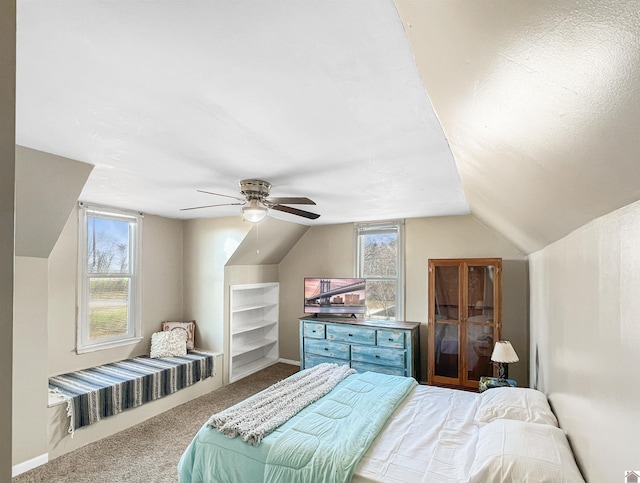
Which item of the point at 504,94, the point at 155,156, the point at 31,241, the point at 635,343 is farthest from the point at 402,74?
the point at 31,241

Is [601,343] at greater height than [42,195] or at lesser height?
lesser

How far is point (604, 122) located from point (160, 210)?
4433mm

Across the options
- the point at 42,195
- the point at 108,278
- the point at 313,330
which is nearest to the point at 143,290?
the point at 108,278

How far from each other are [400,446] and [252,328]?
361cm

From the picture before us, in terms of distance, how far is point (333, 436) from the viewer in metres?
2.12

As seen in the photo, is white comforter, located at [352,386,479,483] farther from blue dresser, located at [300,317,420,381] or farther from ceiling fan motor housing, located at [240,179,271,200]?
ceiling fan motor housing, located at [240,179,271,200]

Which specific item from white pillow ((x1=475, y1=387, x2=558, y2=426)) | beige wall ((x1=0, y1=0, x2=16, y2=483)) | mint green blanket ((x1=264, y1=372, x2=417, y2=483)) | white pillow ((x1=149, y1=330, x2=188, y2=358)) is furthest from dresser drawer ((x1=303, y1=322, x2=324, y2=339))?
beige wall ((x1=0, y1=0, x2=16, y2=483))

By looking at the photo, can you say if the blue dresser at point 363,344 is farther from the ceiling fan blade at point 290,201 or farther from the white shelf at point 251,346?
the ceiling fan blade at point 290,201

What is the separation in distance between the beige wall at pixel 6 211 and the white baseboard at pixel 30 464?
10.8 ft

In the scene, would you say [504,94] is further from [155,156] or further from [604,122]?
[155,156]

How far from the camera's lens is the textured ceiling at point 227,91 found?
0.96 m

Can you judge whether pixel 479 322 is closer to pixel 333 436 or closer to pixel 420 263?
pixel 420 263

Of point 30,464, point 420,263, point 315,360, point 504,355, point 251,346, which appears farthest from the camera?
point 251,346

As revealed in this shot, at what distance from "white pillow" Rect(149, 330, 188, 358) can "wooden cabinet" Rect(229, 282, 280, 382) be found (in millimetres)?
660
